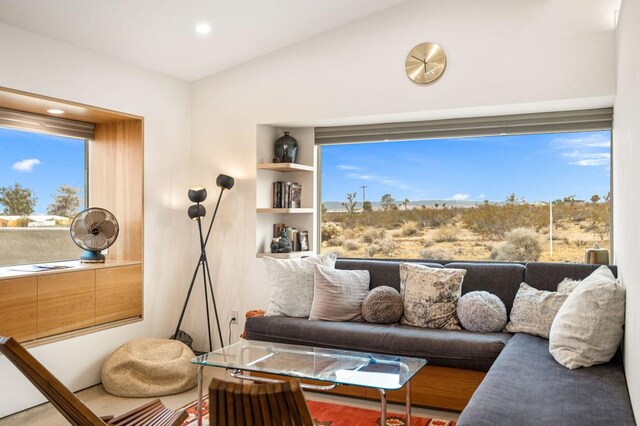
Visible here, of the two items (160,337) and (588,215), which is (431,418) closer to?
(588,215)

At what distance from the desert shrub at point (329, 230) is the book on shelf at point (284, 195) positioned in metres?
0.34

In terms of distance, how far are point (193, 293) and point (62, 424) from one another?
1844mm

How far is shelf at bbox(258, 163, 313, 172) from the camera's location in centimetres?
499

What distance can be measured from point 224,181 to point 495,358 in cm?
257

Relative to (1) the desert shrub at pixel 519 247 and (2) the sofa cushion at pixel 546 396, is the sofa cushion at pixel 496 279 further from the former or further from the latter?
(2) the sofa cushion at pixel 546 396

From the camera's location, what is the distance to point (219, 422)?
188cm

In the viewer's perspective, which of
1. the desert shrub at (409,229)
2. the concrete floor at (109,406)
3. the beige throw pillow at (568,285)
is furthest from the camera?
the desert shrub at (409,229)

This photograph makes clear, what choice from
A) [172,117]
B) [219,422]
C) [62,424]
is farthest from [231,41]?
[219,422]

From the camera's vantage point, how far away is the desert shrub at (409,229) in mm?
5082

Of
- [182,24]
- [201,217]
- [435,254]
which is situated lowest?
[435,254]

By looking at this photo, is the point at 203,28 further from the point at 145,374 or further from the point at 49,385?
the point at 49,385

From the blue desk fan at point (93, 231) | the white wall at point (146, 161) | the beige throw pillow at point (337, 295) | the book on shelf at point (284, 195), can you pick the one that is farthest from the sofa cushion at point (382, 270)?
the blue desk fan at point (93, 231)

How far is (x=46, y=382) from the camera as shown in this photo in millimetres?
1947

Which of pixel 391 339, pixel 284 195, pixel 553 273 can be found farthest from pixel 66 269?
pixel 553 273
